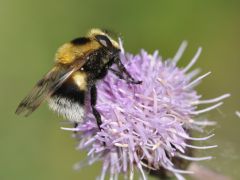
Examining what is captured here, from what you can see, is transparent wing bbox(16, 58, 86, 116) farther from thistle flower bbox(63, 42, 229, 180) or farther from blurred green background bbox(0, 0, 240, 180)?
blurred green background bbox(0, 0, 240, 180)

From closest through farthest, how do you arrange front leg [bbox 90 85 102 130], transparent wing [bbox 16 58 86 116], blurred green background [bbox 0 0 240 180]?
transparent wing [bbox 16 58 86 116]
front leg [bbox 90 85 102 130]
blurred green background [bbox 0 0 240 180]

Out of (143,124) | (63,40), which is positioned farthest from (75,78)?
(63,40)

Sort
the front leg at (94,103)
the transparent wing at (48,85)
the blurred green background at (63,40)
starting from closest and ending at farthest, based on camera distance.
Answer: the transparent wing at (48,85), the front leg at (94,103), the blurred green background at (63,40)

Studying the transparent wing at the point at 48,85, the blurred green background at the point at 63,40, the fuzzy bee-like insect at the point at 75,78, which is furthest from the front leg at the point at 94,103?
the blurred green background at the point at 63,40

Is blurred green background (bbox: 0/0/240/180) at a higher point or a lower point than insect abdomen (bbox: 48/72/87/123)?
higher

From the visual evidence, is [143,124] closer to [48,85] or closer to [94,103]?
[94,103]

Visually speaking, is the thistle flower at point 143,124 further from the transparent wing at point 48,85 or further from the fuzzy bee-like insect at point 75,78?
the transparent wing at point 48,85

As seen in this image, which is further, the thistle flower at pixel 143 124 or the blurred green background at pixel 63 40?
the blurred green background at pixel 63 40

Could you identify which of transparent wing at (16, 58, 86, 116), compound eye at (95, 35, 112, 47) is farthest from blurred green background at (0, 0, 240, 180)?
transparent wing at (16, 58, 86, 116)
